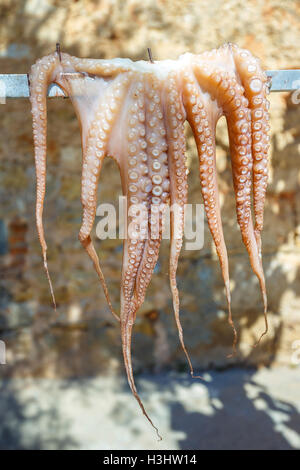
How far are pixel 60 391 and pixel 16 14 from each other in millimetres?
3056

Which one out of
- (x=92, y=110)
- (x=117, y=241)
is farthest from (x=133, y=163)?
(x=117, y=241)

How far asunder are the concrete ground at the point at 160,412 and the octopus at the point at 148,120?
1914 millimetres

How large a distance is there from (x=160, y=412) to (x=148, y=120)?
2578mm

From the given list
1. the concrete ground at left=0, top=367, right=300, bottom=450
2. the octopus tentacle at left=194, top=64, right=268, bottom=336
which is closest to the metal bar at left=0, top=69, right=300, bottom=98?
the octopus tentacle at left=194, top=64, right=268, bottom=336

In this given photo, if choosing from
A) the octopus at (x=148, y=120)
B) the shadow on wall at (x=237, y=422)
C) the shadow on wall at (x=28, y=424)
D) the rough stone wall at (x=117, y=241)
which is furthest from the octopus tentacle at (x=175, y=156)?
the shadow on wall at (x=28, y=424)

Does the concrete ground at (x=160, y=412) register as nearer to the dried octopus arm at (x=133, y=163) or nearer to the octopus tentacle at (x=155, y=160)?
the dried octopus arm at (x=133, y=163)

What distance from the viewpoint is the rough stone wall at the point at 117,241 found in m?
2.92

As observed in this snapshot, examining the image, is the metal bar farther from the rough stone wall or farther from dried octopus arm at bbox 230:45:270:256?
the rough stone wall

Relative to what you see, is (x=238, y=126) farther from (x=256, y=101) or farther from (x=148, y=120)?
(x=148, y=120)

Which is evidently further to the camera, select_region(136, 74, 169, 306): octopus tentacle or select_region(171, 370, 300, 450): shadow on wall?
select_region(171, 370, 300, 450): shadow on wall

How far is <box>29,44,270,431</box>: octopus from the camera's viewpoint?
53.1 inches

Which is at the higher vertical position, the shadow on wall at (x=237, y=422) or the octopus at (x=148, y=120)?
the octopus at (x=148, y=120)

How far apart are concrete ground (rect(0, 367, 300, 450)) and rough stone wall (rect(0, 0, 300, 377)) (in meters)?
0.15
